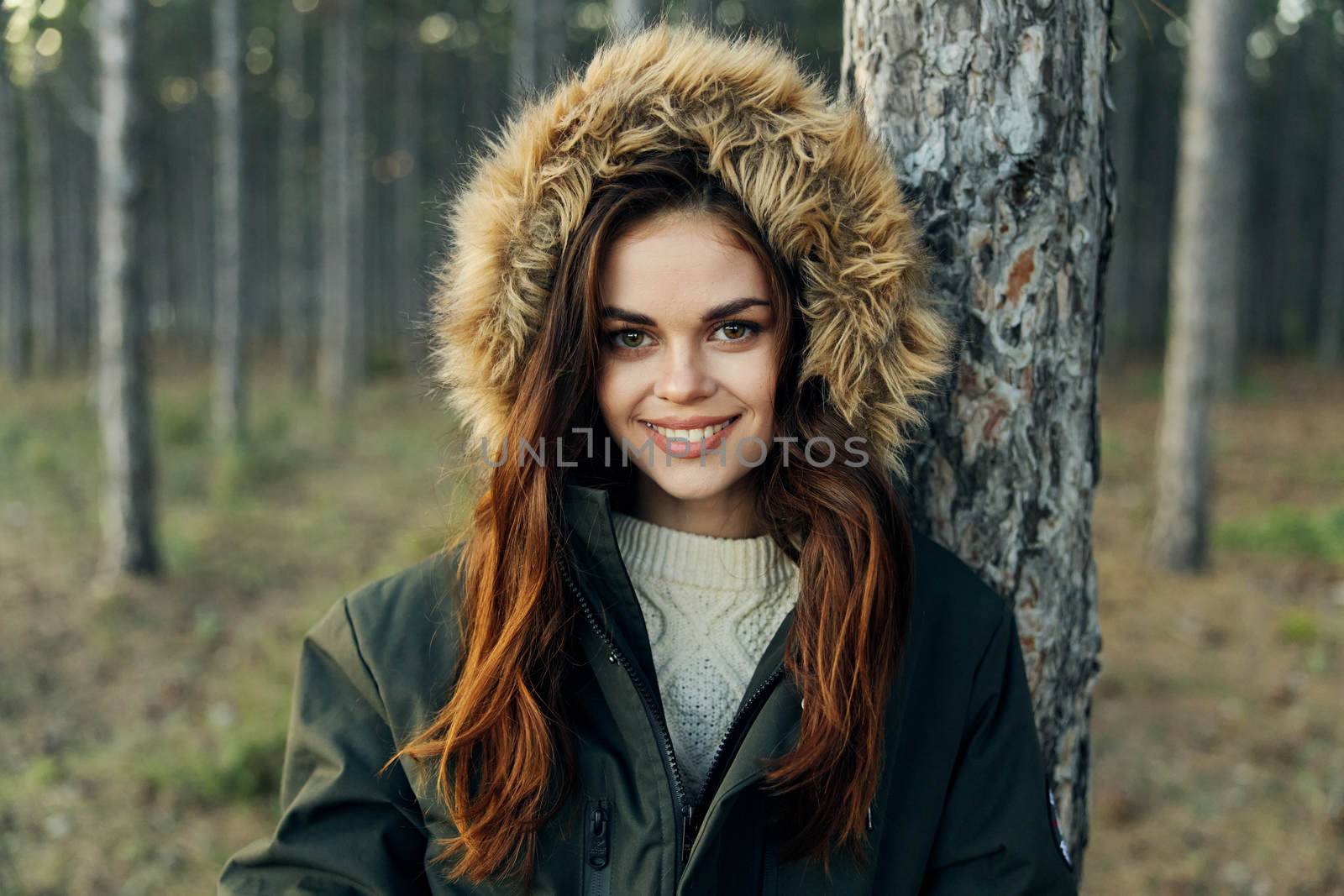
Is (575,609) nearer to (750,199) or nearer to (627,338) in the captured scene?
(627,338)

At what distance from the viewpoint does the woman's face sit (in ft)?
5.62

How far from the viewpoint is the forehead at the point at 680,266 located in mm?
1708

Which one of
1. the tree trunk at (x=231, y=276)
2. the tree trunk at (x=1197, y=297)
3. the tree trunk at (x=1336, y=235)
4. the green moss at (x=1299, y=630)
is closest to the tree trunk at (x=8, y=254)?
the tree trunk at (x=231, y=276)

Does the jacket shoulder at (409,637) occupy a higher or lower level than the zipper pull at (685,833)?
higher

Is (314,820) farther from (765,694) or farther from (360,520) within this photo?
(360,520)

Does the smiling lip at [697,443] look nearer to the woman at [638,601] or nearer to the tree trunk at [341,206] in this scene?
the woman at [638,601]

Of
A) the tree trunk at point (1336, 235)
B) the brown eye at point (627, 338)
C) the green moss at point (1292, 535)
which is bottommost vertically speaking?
the green moss at point (1292, 535)

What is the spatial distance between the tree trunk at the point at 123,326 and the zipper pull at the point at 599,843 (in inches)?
247

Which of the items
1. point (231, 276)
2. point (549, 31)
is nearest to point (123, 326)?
point (231, 276)

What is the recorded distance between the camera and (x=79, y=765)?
4500 millimetres

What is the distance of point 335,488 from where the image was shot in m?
9.99

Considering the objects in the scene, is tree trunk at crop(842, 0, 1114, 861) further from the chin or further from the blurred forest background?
the chin

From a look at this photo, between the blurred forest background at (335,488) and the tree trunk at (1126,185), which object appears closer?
the blurred forest background at (335,488)

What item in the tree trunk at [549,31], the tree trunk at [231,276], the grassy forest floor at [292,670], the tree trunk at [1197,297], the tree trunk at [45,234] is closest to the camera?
the grassy forest floor at [292,670]
